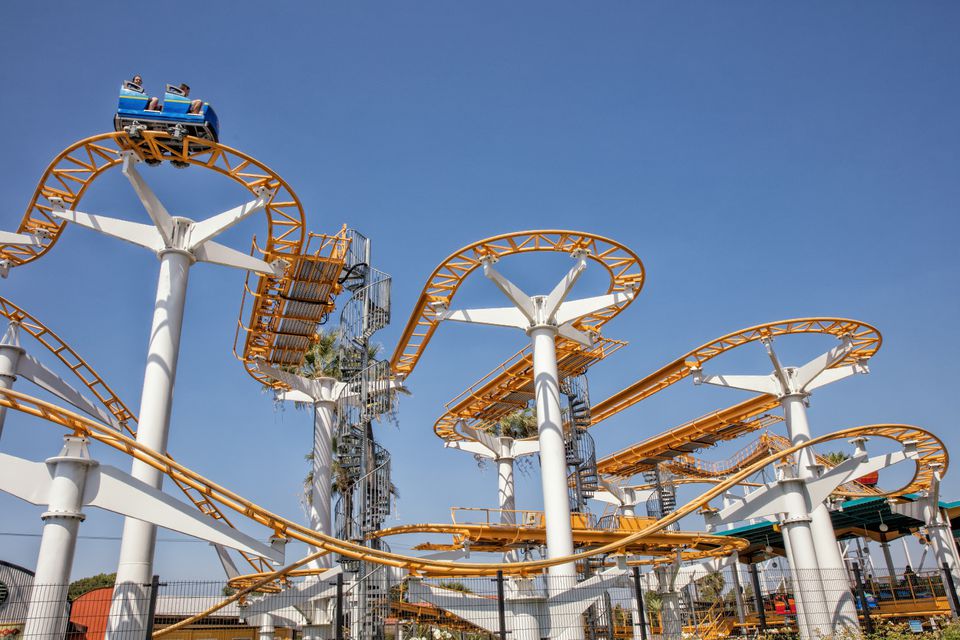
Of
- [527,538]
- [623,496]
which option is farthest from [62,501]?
[623,496]

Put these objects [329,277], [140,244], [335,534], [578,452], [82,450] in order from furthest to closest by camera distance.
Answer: [578,452], [335,534], [329,277], [140,244], [82,450]

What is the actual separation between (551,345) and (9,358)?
16.0 m

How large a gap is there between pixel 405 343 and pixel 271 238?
7.33 meters

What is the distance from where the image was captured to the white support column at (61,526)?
11.4 metres

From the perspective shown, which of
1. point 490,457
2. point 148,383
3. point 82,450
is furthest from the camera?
point 490,457

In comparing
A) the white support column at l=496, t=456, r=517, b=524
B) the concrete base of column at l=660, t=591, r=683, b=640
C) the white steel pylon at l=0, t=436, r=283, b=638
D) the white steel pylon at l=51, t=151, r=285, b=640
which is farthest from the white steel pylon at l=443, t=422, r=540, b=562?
the white steel pylon at l=0, t=436, r=283, b=638

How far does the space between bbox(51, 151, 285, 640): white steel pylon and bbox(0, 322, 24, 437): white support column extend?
4446 millimetres

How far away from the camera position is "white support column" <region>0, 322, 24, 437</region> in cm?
2027

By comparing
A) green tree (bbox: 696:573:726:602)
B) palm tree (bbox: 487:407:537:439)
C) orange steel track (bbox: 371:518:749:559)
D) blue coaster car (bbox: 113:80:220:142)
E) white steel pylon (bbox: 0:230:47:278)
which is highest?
blue coaster car (bbox: 113:80:220:142)

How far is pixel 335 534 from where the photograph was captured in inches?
1019

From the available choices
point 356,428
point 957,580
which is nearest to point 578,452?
point 356,428

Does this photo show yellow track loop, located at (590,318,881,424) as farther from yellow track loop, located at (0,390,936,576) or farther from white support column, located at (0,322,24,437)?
white support column, located at (0,322,24,437)

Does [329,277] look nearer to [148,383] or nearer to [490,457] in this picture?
[148,383]

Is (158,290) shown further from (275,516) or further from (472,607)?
(472,607)
